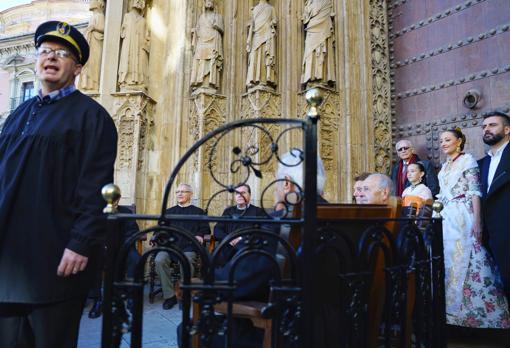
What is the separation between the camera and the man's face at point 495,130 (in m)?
3.20

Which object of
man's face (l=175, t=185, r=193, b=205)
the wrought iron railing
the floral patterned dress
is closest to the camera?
the wrought iron railing

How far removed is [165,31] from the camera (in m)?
6.28

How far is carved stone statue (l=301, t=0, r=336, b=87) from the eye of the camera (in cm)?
559

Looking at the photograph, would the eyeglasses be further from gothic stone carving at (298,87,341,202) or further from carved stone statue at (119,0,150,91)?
carved stone statue at (119,0,150,91)

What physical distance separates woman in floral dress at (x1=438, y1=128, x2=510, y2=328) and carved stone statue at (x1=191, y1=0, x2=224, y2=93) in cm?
364

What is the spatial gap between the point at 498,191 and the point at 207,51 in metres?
4.31

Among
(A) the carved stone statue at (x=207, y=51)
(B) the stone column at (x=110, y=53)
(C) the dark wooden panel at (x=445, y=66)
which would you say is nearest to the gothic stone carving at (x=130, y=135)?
(B) the stone column at (x=110, y=53)

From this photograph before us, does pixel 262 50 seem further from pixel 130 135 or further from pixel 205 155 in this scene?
pixel 130 135

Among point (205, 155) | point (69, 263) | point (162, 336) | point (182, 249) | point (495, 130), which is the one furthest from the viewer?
point (205, 155)

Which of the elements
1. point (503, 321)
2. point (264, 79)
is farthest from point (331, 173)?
point (503, 321)

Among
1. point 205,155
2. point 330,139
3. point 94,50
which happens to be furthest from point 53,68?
point 94,50

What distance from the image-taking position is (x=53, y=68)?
180 centimetres

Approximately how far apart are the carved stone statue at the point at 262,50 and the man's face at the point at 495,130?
3152 millimetres

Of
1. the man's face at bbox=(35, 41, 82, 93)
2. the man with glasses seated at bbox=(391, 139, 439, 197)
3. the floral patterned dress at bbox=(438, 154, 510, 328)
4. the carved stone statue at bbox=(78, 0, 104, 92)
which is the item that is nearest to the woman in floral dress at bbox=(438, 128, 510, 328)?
the floral patterned dress at bbox=(438, 154, 510, 328)
